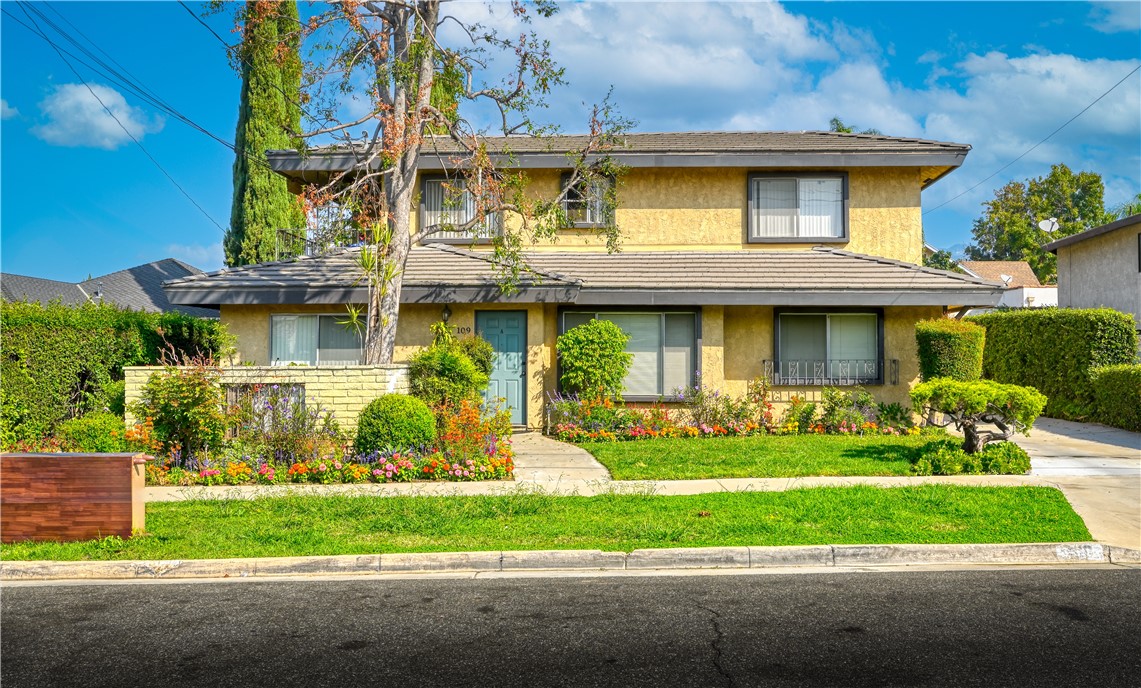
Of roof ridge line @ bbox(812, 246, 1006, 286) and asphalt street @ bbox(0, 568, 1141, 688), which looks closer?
asphalt street @ bbox(0, 568, 1141, 688)

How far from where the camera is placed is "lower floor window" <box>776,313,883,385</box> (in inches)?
657

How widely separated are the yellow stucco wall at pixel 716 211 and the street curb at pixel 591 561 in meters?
11.1

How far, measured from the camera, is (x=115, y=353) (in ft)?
48.1

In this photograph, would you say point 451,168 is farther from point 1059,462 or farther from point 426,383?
point 1059,462

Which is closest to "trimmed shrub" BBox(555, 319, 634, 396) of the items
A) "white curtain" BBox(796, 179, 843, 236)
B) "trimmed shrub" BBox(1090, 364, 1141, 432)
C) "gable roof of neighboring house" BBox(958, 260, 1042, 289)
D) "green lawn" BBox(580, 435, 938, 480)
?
"green lawn" BBox(580, 435, 938, 480)

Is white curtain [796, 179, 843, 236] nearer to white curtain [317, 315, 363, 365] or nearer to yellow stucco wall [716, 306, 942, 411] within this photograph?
yellow stucco wall [716, 306, 942, 411]

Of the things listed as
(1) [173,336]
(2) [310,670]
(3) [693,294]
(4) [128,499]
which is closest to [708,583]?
(2) [310,670]

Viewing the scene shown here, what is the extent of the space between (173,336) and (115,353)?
10.3 ft

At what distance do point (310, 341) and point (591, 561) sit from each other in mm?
10482

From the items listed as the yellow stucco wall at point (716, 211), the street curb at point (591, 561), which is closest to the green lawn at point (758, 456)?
the street curb at point (591, 561)

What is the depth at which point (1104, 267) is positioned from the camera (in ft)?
80.2

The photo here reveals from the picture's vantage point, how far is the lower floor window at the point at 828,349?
1669 centimetres

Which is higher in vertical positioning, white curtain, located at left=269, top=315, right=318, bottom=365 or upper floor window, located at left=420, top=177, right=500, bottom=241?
upper floor window, located at left=420, top=177, right=500, bottom=241

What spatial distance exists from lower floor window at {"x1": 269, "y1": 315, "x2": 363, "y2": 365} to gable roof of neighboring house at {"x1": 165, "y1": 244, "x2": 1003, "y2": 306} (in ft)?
2.75
